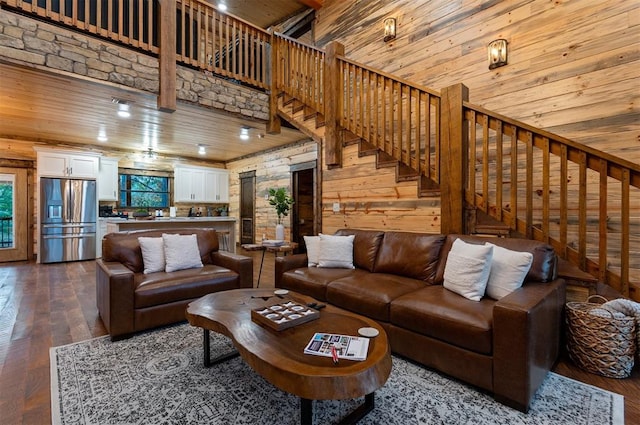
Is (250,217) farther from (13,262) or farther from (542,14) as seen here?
(542,14)

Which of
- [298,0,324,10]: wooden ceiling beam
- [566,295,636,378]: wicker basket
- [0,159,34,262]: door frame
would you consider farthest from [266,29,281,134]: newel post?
[0,159,34,262]: door frame

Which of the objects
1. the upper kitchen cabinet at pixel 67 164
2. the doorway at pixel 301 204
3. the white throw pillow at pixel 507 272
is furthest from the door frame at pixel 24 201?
the white throw pillow at pixel 507 272

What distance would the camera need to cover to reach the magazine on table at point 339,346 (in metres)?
1.43

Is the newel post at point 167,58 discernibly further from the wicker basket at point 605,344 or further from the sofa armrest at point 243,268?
the wicker basket at point 605,344

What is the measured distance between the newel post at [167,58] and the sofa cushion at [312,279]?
2.77 m

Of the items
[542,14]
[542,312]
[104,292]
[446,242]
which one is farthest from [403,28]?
[104,292]

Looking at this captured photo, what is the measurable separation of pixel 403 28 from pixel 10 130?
7361 mm

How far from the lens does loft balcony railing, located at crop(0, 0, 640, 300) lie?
2.30 metres

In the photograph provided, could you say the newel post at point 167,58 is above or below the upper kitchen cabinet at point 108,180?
above

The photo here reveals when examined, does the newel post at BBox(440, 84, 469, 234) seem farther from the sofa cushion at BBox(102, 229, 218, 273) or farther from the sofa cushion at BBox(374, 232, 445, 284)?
the sofa cushion at BBox(102, 229, 218, 273)

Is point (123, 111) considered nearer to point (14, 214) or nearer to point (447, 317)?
point (14, 214)

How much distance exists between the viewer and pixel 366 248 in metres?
3.32

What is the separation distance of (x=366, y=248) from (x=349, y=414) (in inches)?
72.2

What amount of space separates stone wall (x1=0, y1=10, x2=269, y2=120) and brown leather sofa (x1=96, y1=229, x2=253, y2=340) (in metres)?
1.96
